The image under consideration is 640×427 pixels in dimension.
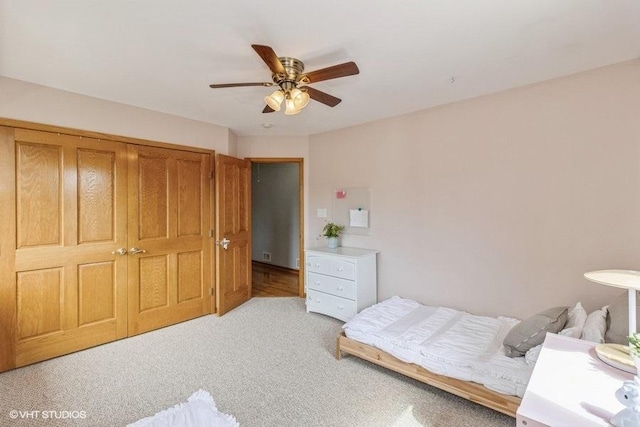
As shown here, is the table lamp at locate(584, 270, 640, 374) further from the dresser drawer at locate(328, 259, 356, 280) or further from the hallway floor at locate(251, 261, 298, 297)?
the hallway floor at locate(251, 261, 298, 297)

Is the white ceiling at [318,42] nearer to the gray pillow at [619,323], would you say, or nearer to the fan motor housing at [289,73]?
the fan motor housing at [289,73]

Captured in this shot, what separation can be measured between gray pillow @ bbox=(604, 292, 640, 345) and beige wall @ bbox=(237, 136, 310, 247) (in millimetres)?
3412

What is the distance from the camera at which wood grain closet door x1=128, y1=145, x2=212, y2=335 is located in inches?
121

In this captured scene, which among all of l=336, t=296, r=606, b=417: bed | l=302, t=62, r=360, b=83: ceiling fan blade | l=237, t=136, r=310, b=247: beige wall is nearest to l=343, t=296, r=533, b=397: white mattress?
l=336, t=296, r=606, b=417: bed

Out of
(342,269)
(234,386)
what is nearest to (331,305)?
(342,269)

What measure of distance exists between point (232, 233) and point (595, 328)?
348 cm

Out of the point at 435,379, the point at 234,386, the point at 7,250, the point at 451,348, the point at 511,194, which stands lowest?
the point at 234,386

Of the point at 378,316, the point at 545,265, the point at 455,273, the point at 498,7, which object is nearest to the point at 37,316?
the point at 378,316

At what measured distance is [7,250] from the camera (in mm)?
2387

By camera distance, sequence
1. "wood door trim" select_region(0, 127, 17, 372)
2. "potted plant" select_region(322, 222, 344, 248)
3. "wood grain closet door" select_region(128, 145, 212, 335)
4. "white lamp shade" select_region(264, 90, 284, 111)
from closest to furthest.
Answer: "white lamp shade" select_region(264, 90, 284, 111)
"wood door trim" select_region(0, 127, 17, 372)
"wood grain closet door" select_region(128, 145, 212, 335)
"potted plant" select_region(322, 222, 344, 248)

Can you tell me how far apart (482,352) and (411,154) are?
2074mm

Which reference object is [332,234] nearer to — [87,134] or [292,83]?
[292,83]

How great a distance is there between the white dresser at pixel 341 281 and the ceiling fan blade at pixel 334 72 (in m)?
1.97

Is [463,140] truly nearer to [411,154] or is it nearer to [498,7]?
[411,154]
